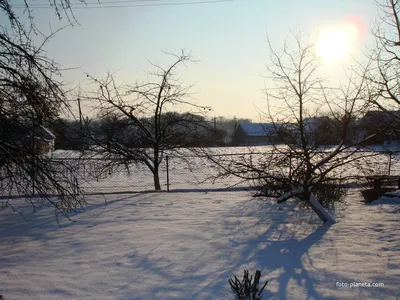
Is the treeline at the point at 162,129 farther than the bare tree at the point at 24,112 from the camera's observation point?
Yes

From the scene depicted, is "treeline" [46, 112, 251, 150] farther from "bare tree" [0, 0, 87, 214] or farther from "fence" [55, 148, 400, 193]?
"bare tree" [0, 0, 87, 214]

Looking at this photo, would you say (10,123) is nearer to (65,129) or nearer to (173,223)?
(65,129)

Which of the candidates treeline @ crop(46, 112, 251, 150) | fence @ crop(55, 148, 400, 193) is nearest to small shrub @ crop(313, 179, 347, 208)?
fence @ crop(55, 148, 400, 193)

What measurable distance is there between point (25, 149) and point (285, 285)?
378cm

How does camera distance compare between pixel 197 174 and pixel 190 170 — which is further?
pixel 197 174

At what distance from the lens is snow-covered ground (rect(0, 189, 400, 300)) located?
151 inches

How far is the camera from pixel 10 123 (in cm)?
411

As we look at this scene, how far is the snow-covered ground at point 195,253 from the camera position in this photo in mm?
3824

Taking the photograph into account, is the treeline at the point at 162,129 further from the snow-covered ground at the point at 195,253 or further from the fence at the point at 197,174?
the snow-covered ground at the point at 195,253

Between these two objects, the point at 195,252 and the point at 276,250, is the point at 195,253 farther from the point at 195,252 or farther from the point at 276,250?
the point at 276,250

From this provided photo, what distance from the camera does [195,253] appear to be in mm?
4895

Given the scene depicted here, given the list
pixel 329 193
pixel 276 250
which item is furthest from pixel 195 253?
pixel 329 193

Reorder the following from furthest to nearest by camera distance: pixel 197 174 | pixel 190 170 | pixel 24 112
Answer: pixel 197 174, pixel 190 170, pixel 24 112

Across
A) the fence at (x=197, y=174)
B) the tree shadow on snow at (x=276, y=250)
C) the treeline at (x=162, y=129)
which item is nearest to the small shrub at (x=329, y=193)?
the fence at (x=197, y=174)
